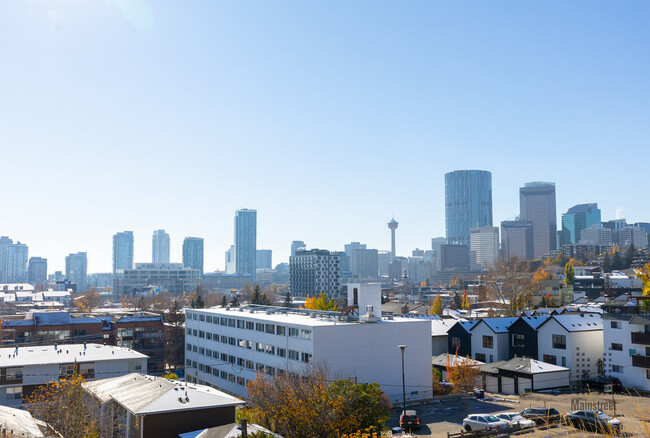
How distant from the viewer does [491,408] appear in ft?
152

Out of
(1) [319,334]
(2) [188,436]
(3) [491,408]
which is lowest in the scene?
(3) [491,408]

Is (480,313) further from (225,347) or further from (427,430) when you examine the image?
(427,430)

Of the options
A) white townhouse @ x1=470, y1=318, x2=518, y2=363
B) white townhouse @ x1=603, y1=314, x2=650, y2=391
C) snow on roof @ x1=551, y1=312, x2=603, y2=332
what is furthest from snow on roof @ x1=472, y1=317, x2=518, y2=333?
white townhouse @ x1=603, y1=314, x2=650, y2=391

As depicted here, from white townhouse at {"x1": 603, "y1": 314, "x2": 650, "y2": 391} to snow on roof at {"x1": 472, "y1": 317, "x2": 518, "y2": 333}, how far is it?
12034mm

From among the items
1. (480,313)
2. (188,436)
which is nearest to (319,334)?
(188,436)

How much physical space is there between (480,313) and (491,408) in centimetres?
6719

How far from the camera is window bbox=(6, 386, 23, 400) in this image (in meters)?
52.2

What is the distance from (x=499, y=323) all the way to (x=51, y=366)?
49.3 meters

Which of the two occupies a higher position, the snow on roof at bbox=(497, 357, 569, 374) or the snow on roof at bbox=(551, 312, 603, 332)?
the snow on roof at bbox=(551, 312, 603, 332)

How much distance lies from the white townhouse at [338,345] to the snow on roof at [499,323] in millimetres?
15783

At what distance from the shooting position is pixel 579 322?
6006 centimetres

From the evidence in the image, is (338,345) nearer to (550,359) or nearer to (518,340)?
(518,340)

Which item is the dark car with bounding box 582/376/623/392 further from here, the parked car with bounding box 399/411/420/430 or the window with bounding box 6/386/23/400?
the window with bounding box 6/386/23/400

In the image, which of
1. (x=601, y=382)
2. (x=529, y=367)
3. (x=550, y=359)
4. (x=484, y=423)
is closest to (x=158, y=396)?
(x=484, y=423)
